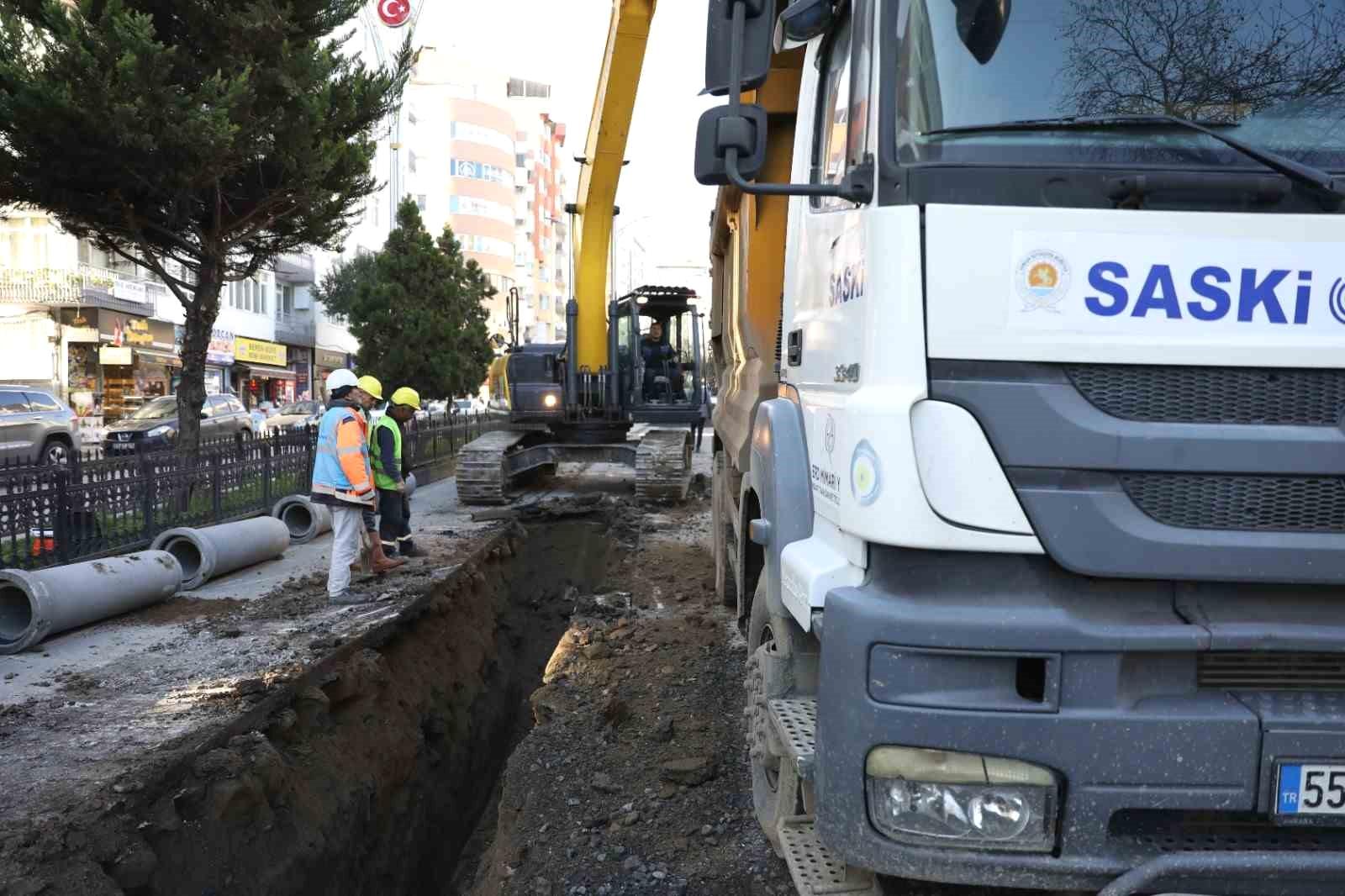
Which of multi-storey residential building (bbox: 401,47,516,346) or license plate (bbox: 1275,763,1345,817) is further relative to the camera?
multi-storey residential building (bbox: 401,47,516,346)

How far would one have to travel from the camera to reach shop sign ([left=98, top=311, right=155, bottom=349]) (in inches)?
1209

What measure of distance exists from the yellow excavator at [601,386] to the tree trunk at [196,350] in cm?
331

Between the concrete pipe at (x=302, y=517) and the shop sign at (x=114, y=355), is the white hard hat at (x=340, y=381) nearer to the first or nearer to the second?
the concrete pipe at (x=302, y=517)

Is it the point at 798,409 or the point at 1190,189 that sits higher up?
the point at 1190,189

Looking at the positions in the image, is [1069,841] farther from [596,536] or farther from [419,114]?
[419,114]

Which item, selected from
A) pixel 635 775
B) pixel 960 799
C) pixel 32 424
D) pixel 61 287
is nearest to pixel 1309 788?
pixel 960 799

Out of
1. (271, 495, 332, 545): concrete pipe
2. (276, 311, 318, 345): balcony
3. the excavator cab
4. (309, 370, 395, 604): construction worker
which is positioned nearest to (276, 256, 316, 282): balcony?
(276, 311, 318, 345): balcony

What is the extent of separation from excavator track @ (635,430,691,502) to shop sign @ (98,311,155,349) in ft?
78.5

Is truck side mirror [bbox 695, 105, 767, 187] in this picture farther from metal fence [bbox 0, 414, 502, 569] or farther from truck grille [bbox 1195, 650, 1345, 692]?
metal fence [bbox 0, 414, 502, 569]

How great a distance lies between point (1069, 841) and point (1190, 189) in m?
1.57

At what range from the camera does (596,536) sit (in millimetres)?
12570

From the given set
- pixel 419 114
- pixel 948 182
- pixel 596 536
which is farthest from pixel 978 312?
pixel 419 114

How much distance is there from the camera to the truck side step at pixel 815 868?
2.66 m

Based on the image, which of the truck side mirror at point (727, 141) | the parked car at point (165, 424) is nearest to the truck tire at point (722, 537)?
the truck side mirror at point (727, 141)
